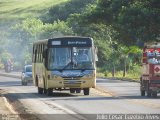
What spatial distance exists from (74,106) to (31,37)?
10053 cm

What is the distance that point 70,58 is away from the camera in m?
37.6

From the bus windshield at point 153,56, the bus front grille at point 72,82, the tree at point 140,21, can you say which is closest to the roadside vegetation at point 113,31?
the tree at point 140,21

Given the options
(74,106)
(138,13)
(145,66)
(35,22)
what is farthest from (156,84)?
(35,22)

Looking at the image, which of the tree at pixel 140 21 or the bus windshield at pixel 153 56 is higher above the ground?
the tree at pixel 140 21

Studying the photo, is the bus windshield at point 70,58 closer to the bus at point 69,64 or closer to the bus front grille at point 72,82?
the bus at point 69,64

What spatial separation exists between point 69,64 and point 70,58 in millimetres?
294

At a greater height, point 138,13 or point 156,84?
point 138,13

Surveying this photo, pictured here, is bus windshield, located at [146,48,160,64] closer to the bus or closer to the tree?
the bus

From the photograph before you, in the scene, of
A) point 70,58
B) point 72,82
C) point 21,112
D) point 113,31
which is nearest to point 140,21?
point 70,58

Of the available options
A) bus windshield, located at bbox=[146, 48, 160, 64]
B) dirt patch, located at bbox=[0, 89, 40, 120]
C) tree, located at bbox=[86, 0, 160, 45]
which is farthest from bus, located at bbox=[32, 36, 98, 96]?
tree, located at bbox=[86, 0, 160, 45]

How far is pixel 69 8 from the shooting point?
136 m

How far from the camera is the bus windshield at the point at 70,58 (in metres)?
37.6

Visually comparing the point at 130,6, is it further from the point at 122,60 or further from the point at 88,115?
the point at 88,115

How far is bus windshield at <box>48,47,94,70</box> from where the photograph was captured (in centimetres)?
3759
